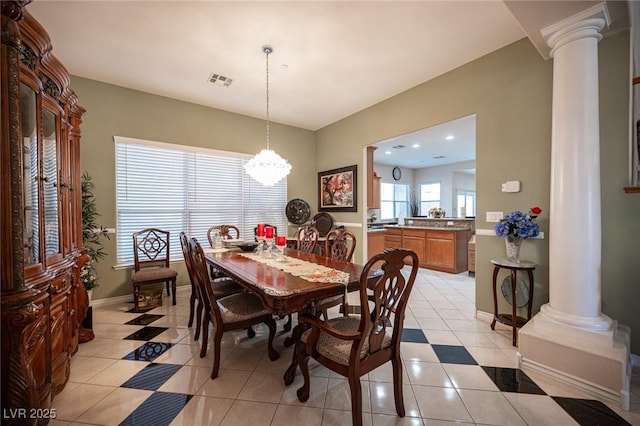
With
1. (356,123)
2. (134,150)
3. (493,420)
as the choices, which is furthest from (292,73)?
(493,420)

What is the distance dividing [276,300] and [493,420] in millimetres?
1434

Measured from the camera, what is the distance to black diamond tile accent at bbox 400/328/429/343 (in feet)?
7.91

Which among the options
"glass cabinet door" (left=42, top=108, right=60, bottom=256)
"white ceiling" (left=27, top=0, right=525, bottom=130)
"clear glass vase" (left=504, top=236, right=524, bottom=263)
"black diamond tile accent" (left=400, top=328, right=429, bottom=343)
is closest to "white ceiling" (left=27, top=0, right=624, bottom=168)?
"white ceiling" (left=27, top=0, right=525, bottom=130)

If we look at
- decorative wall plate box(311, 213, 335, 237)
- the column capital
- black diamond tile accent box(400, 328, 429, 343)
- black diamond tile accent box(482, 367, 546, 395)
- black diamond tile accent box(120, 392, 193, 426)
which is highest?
A: the column capital

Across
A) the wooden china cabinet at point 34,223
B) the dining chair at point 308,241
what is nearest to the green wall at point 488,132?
the dining chair at point 308,241

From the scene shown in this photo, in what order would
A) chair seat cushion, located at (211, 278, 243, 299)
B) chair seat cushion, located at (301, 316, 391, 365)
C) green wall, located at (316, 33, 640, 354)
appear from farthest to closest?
chair seat cushion, located at (211, 278, 243, 299)
green wall, located at (316, 33, 640, 354)
chair seat cushion, located at (301, 316, 391, 365)

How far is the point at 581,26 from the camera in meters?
1.78

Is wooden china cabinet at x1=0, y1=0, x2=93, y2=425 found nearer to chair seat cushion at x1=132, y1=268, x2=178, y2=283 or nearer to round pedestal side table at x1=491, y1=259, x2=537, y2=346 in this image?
chair seat cushion at x1=132, y1=268, x2=178, y2=283

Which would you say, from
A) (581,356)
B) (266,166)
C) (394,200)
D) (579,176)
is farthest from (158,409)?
(394,200)

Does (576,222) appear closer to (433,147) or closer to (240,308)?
(240,308)

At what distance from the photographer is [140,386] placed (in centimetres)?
177

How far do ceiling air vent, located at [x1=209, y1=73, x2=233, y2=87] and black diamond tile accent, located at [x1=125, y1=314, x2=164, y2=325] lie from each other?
298 centimetres

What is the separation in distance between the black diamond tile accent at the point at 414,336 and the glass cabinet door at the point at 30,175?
277cm

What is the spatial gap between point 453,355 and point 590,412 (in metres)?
0.80
